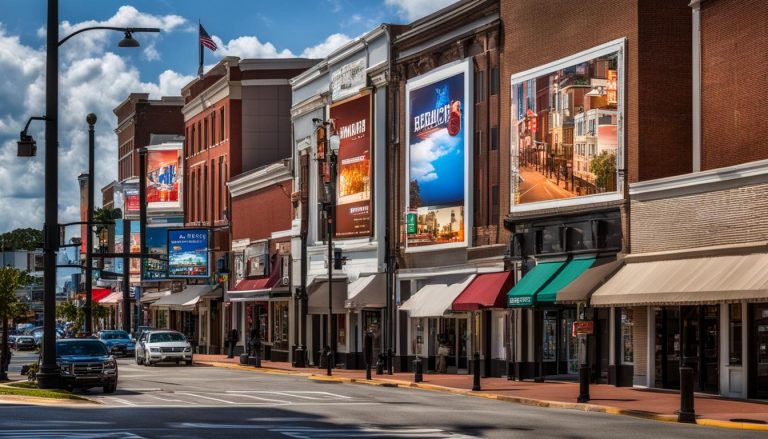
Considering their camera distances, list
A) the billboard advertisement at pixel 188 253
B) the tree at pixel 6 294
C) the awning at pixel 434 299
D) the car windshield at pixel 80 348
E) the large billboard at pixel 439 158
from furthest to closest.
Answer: the billboard advertisement at pixel 188 253 < the large billboard at pixel 439 158 < the awning at pixel 434 299 < the tree at pixel 6 294 < the car windshield at pixel 80 348

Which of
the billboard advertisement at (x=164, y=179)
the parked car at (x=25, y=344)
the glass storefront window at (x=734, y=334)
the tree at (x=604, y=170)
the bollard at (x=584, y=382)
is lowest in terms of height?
the parked car at (x=25, y=344)

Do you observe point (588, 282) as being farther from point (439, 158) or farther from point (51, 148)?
point (51, 148)

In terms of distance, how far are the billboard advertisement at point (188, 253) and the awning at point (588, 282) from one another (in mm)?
49575

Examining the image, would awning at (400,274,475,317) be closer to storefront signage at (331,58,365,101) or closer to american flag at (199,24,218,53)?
storefront signage at (331,58,365,101)

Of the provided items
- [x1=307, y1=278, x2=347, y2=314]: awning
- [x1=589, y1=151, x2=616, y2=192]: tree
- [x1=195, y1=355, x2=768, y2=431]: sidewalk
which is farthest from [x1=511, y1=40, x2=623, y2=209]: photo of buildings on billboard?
[x1=307, y1=278, x2=347, y2=314]: awning

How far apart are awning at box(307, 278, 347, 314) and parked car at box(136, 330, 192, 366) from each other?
612cm

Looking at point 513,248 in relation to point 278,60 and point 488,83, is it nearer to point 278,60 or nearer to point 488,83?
point 488,83

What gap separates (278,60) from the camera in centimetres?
8344

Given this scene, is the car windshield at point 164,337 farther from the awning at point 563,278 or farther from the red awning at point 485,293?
the awning at point 563,278

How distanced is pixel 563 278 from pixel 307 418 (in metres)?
16.4

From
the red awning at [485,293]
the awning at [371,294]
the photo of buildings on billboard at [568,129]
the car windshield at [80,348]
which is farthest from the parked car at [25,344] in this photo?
the photo of buildings on billboard at [568,129]

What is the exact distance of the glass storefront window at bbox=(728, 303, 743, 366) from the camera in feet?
Result: 119

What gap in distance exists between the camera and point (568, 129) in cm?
4391

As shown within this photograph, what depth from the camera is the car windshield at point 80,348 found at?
4078cm
